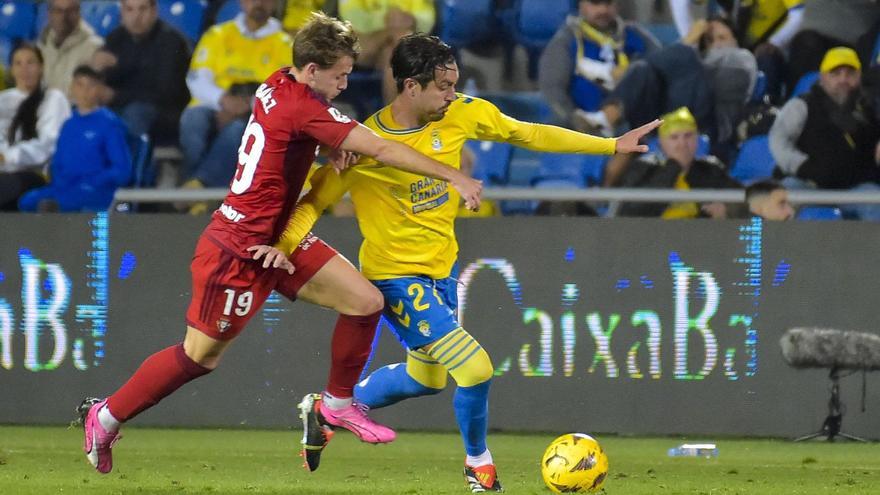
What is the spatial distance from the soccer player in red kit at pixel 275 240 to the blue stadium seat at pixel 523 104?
4.66 m

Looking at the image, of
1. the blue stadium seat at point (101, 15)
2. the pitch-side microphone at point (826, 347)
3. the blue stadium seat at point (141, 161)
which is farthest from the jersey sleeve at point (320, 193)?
the blue stadium seat at point (101, 15)

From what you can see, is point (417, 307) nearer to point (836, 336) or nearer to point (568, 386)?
point (568, 386)

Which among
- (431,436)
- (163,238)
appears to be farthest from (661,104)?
(163,238)

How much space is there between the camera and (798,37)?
36.4 ft

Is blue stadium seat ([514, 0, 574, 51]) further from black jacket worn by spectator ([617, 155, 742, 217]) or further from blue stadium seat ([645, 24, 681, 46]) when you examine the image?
black jacket worn by spectator ([617, 155, 742, 217])

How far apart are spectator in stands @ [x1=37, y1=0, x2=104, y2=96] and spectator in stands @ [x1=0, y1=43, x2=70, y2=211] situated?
2.7 inches

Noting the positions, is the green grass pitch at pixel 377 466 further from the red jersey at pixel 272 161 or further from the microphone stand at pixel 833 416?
the red jersey at pixel 272 161

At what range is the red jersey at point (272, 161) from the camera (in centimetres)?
631

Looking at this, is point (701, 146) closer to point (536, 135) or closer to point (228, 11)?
point (228, 11)

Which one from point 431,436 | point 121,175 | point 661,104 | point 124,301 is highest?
point 661,104

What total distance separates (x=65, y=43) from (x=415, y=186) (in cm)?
572

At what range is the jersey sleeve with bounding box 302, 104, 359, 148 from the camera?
20.4 feet

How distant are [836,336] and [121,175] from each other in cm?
522

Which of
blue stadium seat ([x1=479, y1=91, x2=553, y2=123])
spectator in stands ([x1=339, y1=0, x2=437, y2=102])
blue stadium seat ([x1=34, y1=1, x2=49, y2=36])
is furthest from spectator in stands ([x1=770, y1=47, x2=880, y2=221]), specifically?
blue stadium seat ([x1=34, y1=1, x2=49, y2=36])
